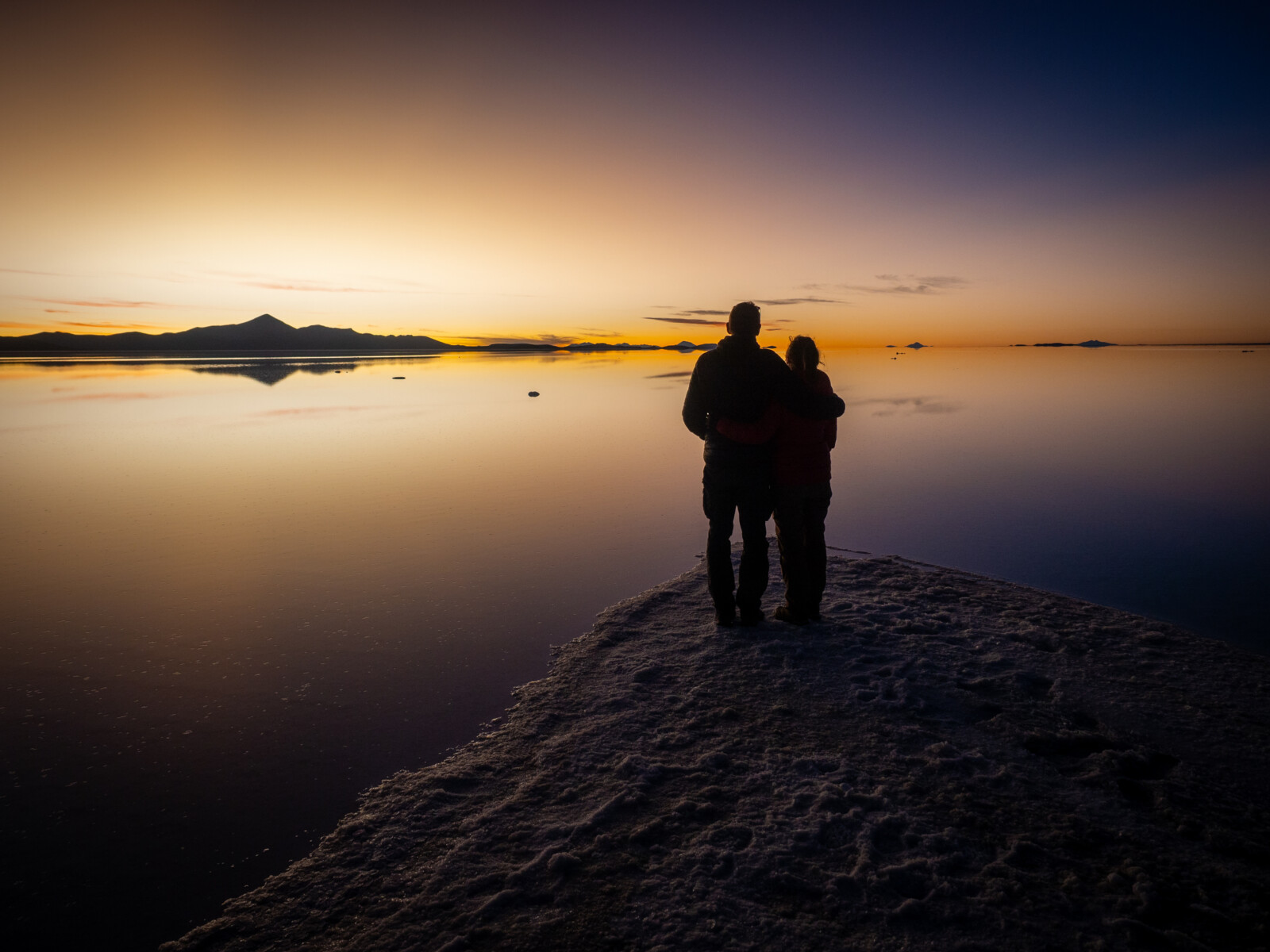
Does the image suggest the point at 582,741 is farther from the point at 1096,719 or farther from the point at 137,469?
the point at 137,469

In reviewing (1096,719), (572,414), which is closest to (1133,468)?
(1096,719)

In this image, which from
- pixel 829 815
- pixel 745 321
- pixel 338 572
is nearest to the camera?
pixel 829 815

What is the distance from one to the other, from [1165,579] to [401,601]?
369 inches

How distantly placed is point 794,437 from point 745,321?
1.20 m

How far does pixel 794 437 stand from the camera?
5.95 m

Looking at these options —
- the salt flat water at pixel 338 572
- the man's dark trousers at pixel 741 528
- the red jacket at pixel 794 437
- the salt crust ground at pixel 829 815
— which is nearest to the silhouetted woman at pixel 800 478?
the red jacket at pixel 794 437

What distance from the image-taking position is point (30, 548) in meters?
8.78

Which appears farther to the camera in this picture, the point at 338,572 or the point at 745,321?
the point at 338,572

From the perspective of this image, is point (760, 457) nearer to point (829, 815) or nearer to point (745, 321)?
point (745, 321)

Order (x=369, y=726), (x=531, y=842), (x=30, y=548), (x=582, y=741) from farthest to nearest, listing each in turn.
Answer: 1. (x=30, y=548)
2. (x=369, y=726)
3. (x=582, y=741)
4. (x=531, y=842)

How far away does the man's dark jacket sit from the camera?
5.75 metres

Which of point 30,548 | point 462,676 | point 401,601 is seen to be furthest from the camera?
point 30,548

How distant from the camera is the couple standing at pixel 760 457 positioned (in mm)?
5770

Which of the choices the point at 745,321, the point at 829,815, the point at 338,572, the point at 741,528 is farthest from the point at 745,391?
the point at 338,572
